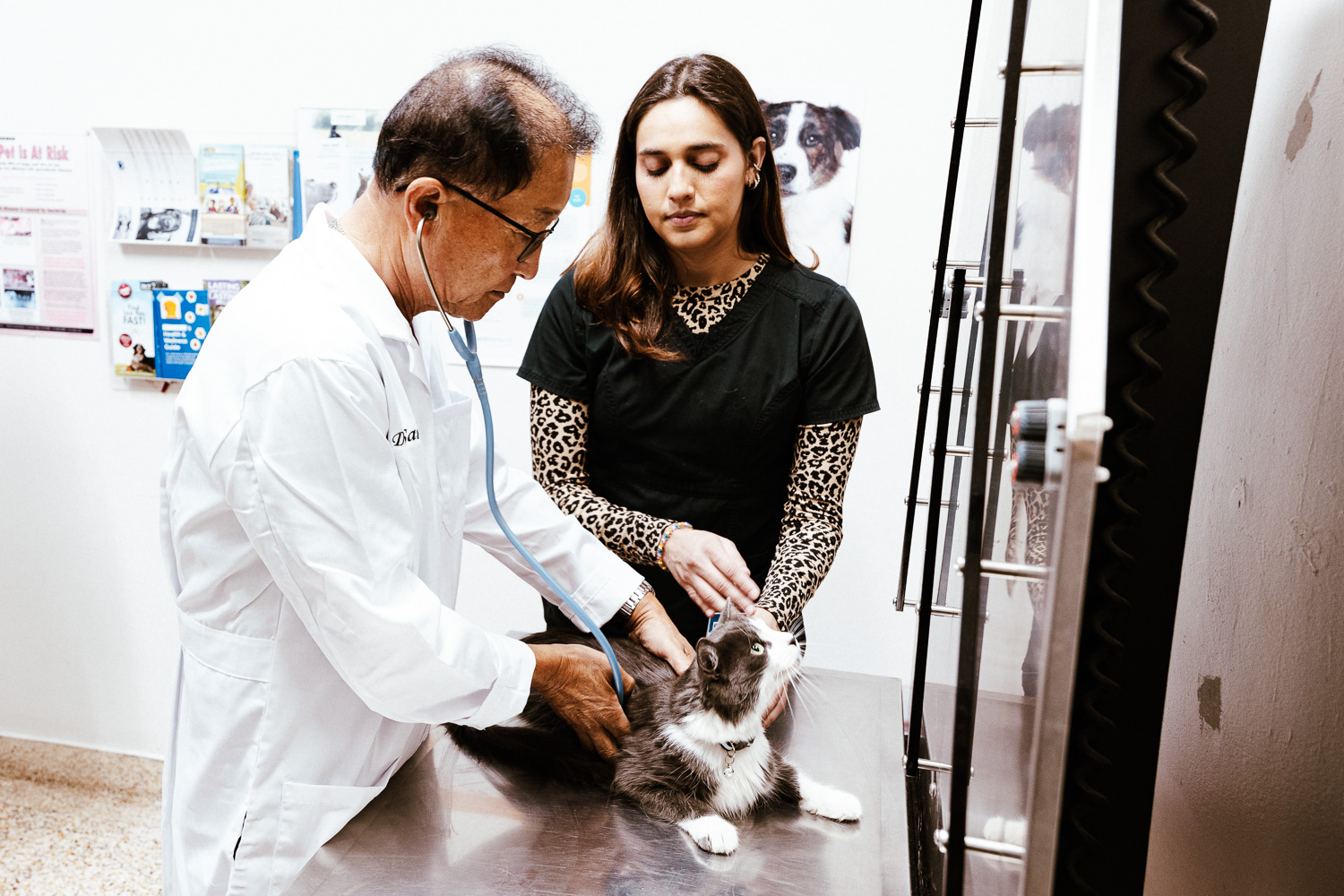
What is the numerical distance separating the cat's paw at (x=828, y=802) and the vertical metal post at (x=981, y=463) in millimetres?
363

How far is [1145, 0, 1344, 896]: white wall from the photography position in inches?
38.6

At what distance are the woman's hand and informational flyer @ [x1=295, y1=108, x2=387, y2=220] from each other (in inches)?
64.6

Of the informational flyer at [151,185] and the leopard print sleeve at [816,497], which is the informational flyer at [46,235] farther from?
the leopard print sleeve at [816,497]

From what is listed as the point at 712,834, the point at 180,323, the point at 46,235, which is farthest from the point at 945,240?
the point at 46,235

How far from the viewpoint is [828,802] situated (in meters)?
1.07

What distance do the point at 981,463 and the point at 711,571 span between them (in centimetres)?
78

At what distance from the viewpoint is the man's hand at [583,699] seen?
3.62 ft

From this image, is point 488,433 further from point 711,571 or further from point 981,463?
point 981,463

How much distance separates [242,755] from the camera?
3.38ft

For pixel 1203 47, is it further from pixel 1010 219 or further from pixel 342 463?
pixel 342 463

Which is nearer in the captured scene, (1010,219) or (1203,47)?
(1203,47)

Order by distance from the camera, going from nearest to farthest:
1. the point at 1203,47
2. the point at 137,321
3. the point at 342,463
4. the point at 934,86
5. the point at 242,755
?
the point at 1203,47 → the point at 342,463 → the point at 242,755 → the point at 934,86 → the point at 137,321

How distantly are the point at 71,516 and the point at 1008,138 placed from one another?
3.13 metres

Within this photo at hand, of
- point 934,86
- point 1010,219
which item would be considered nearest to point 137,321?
point 934,86
